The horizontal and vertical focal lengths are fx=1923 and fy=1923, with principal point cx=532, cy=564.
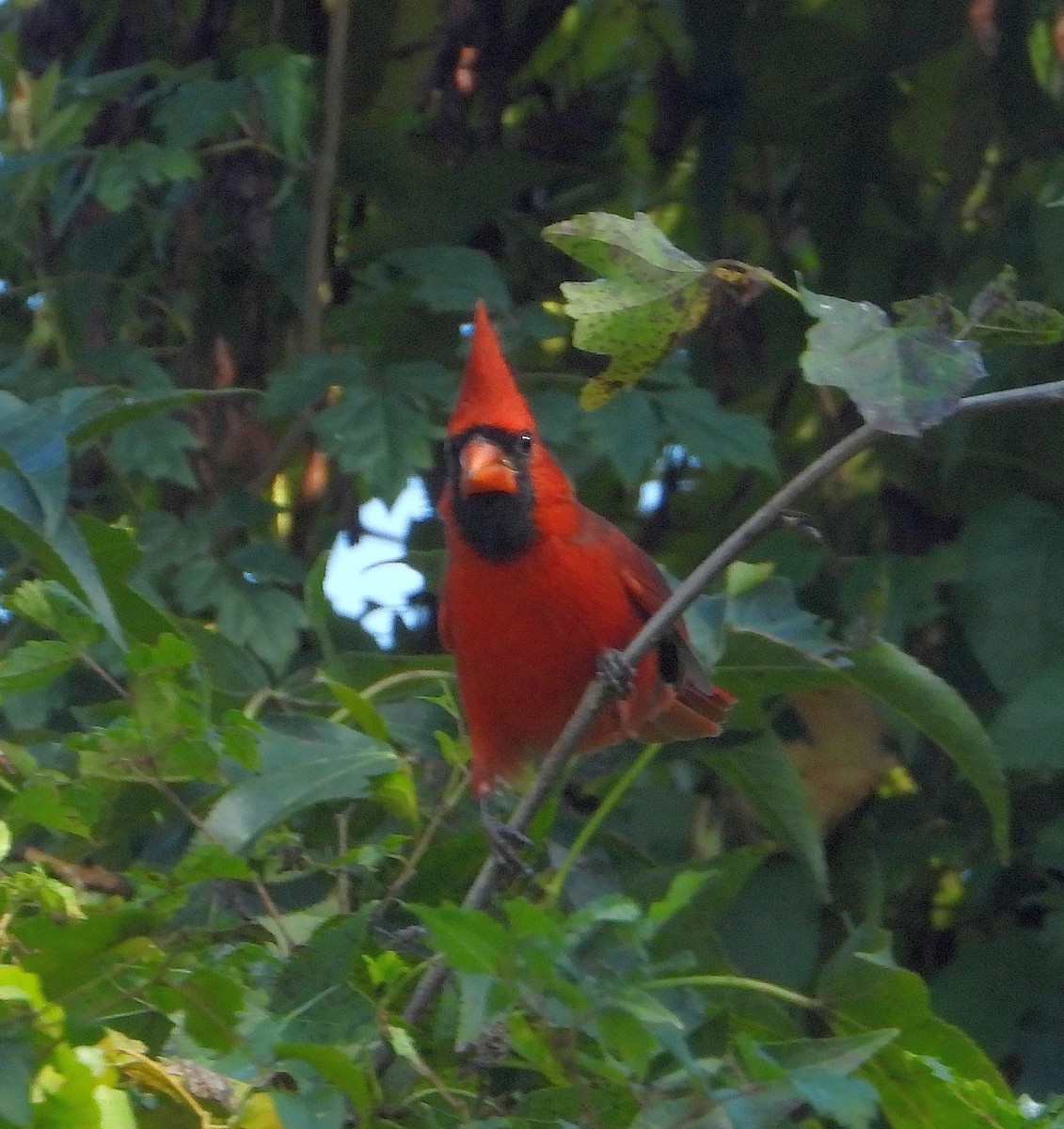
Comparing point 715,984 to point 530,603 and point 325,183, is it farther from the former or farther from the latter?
point 325,183

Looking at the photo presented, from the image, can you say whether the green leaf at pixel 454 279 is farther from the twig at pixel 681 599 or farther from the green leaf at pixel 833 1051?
the green leaf at pixel 833 1051

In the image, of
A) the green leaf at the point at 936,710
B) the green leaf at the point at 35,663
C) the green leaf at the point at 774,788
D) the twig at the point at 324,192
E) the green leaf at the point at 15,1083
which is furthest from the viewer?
the twig at the point at 324,192

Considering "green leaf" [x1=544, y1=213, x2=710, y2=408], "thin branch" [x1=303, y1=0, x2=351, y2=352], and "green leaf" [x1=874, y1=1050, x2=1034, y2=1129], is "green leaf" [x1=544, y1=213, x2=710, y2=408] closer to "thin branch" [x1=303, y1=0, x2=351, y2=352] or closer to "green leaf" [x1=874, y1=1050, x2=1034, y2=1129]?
"green leaf" [x1=874, y1=1050, x2=1034, y2=1129]

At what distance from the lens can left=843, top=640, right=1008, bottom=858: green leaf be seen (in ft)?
6.19

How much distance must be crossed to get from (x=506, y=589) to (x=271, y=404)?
43 centimetres

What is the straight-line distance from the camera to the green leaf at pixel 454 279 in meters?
2.47

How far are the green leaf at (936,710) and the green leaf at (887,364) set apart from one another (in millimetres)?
685

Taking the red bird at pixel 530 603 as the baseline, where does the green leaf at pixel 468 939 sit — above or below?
above

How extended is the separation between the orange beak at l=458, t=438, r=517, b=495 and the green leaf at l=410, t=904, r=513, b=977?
1.12 metres

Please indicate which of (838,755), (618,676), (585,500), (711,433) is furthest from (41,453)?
(585,500)

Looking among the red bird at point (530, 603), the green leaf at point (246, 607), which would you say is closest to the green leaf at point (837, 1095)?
the red bird at point (530, 603)

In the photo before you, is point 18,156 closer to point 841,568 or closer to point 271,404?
point 271,404

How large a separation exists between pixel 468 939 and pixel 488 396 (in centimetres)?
112

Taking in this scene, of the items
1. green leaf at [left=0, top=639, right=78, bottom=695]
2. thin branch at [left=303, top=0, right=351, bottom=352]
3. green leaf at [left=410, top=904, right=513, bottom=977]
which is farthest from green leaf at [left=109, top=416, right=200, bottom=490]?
green leaf at [left=410, top=904, right=513, bottom=977]
